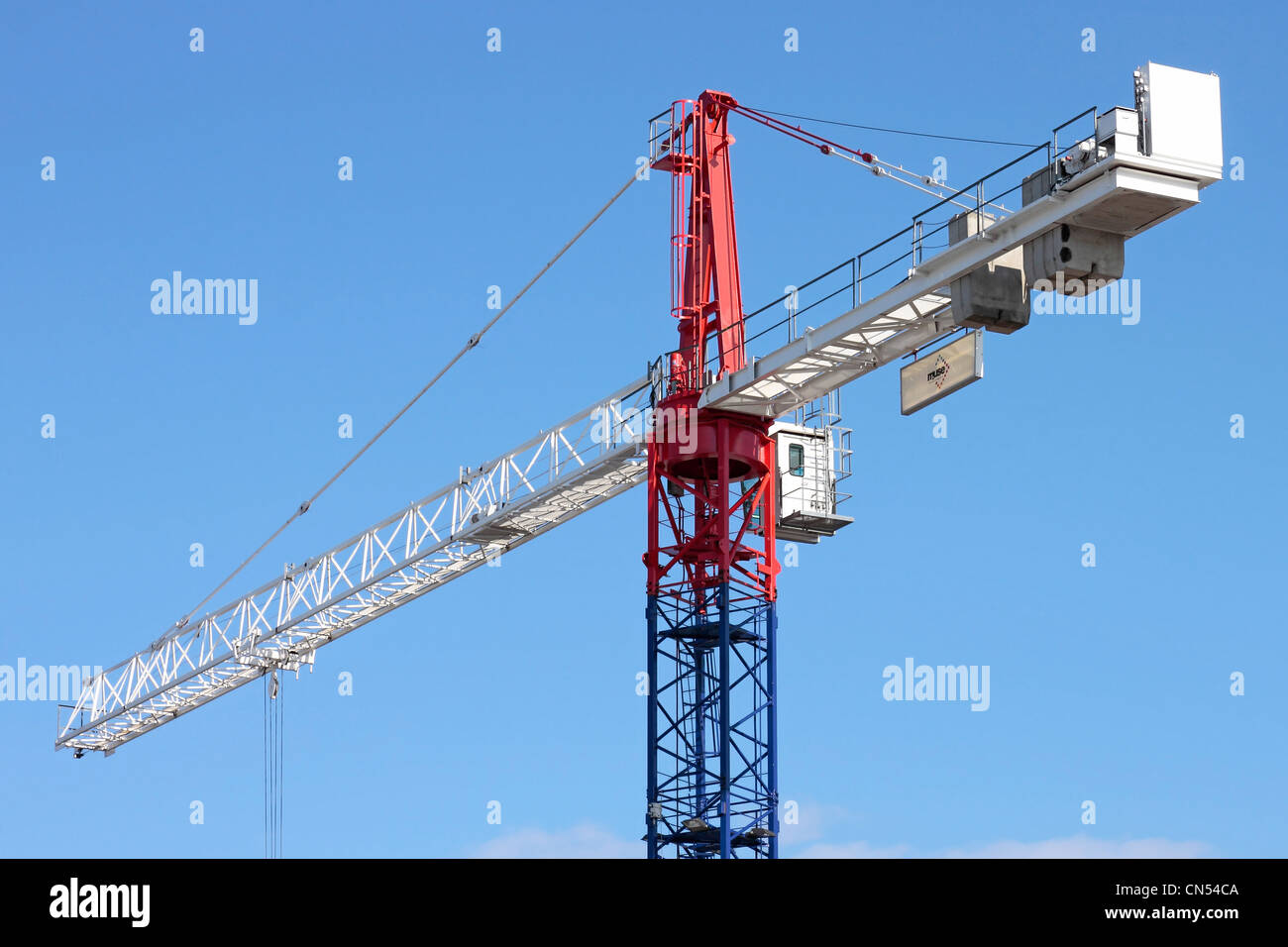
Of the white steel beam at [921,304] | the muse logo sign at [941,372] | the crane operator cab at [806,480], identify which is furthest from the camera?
the crane operator cab at [806,480]

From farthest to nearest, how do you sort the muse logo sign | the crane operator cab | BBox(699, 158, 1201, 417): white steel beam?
the crane operator cab, the muse logo sign, BBox(699, 158, 1201, 417): white steel beam

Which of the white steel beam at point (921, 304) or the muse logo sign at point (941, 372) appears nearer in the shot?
the white steel beam at point (921, 304)

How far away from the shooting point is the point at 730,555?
65750 mm

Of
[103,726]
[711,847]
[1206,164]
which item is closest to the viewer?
[1206,164]

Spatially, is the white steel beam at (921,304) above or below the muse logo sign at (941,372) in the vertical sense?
above

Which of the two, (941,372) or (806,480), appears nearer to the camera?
(941,372)

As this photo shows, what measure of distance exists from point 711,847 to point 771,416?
1247 centimetres

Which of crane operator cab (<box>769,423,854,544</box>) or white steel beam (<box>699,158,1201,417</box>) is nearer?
white steel beam (<box>699,158,1201,417</box>)

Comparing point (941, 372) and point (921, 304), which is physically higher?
point (921, 304)

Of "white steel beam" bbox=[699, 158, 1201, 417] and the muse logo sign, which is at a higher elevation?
"white steel beam" bbox=[699, 158, 1201, 417]

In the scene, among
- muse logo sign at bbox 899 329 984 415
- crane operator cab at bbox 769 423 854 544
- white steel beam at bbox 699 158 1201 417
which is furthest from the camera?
crane operator cab at bbox 769 423 854 544
